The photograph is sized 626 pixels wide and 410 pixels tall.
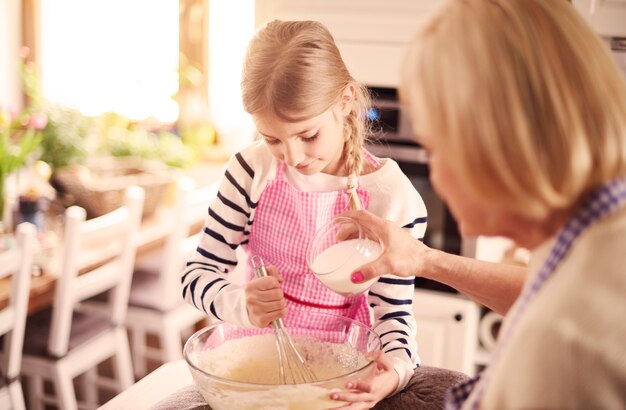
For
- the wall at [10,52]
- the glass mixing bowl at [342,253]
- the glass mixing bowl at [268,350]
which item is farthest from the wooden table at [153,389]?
the wall at [10,52]

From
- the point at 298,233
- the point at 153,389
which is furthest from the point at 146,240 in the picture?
the point at 298,233

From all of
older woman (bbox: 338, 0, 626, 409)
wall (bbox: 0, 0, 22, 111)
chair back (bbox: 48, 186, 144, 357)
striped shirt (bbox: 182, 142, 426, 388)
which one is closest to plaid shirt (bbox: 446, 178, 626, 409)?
older woman (bbox: 338, 0, 626, 409)

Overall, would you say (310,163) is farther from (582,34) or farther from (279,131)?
(582,34)

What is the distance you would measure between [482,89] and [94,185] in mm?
2303

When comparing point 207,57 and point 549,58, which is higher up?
point 549,58

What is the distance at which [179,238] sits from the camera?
272 centimetres

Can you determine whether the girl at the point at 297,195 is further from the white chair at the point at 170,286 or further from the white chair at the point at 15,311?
the white chair at the point at 170,286

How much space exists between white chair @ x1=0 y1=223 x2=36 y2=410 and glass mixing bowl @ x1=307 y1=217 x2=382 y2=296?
1.13m

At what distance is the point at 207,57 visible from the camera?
3.62 meters

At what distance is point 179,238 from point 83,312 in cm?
44

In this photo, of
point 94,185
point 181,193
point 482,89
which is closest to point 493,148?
point 482,89

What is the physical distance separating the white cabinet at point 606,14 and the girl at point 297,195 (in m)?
0.96

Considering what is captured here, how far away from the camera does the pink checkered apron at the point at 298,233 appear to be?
1.36m

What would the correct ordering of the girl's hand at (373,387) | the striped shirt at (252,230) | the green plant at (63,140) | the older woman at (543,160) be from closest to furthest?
the older woman at (543,160), the girl's hand at (373,387), the striped shirt at (252,230), the green plant at (63,140)
